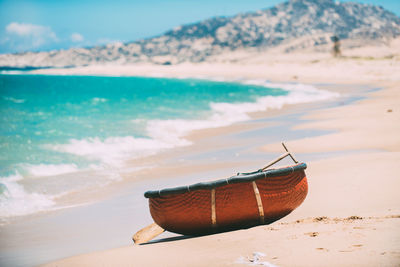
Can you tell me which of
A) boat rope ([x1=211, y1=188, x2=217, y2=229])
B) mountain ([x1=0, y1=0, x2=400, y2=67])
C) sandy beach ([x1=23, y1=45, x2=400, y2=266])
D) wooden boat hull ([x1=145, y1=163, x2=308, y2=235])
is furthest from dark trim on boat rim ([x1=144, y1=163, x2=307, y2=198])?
mountain ([x1=0, y1=0, x2=400, y2=67])

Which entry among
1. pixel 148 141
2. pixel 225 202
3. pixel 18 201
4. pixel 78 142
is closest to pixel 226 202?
pixel 225 202

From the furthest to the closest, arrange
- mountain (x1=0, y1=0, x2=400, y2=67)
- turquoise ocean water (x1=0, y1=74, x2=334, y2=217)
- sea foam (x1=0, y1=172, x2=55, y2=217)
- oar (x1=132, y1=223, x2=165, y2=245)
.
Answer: mountain (x1=0, y1=0, x2=400, y2=67) → turquoise ocean water (x1=0, y1=74, x2=334, y2=217) → sea foam (x1=0, y1=172, x2=55, y2=217) → oar (x1=132, y1=223, x2=165, y2=245)

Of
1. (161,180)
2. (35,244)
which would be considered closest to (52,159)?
(161,180)

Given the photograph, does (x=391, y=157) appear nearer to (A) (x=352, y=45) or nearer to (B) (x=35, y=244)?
(B) (x=35, y=244)

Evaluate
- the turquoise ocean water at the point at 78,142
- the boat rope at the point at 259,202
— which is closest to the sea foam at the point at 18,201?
the turquoise ocean water at the point at 78,142

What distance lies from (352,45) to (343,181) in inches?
3721

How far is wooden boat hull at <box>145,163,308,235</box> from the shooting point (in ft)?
16.7

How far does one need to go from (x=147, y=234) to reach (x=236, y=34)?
160395 mm

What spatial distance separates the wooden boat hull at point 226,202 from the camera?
5078 millimetres

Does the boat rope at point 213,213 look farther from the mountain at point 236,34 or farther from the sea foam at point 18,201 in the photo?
the mountain at point 236,34

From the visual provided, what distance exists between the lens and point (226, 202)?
16.8 ft

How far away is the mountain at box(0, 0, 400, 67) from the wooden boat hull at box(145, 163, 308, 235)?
389ft

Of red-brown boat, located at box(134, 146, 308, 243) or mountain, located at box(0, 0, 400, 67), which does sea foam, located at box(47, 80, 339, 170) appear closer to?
red-brown boat, located at box(134, 146, 308, 243)

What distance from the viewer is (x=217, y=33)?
541 feet
